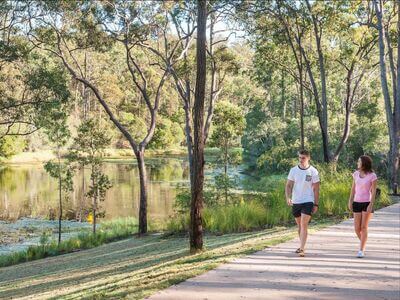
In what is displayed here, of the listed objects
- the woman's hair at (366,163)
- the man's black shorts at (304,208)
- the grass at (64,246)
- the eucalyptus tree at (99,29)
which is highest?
the eucalyptus tree at (99,29)

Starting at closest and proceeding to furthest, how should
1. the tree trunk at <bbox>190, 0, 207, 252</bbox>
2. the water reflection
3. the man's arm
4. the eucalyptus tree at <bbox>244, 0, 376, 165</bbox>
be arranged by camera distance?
the man's arm → the tree trunk at <bbox>190, 0, 207, 252</bbox> → the eucalyptus tree at <bbox>244, 0, 376, 165</bbox> → the water reflection

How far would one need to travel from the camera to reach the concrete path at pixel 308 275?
615 cm

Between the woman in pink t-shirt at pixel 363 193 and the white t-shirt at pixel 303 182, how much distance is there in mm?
779

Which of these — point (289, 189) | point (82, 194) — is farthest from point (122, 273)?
point (82, 194)

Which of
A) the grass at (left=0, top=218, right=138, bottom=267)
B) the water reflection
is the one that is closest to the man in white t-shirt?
A: the grass at (left=0, top=218, right=138, bottom=267)

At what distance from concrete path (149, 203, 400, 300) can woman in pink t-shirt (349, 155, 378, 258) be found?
0.50 meters

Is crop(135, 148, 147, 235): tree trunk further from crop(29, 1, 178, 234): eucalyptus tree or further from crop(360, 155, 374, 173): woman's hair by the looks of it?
crop(360, 155, 374, 173): woman's hair

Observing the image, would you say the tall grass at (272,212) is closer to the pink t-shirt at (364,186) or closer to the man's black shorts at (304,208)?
the pink t-shirt at (364,186)

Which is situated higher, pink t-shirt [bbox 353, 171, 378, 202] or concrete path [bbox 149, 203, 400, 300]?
pink t-shirt [bbox 353, 171, 378, 202]

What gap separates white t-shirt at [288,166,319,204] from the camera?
7934 mm

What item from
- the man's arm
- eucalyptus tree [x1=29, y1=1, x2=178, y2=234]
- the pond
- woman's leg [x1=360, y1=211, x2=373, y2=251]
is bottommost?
the pond

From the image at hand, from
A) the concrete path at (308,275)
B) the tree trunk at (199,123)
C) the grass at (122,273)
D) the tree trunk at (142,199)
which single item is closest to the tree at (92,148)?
the tree trunk at (142,199)

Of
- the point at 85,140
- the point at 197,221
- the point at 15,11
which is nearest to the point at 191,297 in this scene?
the point at 197,221

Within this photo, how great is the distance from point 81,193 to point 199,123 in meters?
33.2
